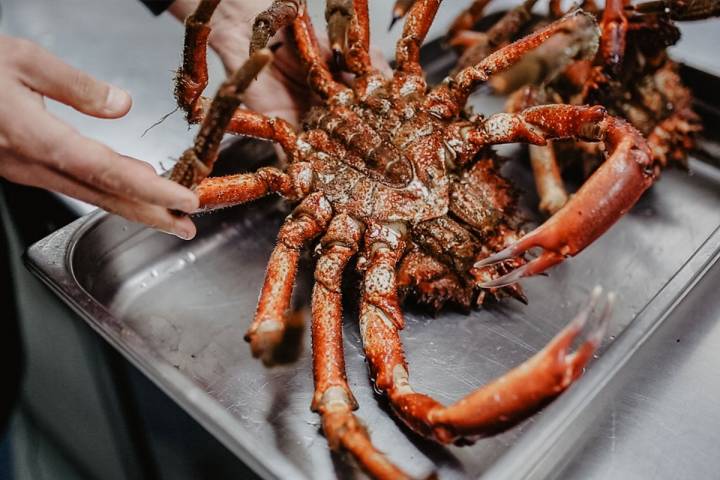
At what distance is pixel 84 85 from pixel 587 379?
0.93 meters

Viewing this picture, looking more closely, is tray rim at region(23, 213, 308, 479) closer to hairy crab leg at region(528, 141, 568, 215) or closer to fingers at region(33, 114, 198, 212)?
fingers at region(33, 114, 198, 212)

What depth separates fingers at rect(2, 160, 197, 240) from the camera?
3.28 ft

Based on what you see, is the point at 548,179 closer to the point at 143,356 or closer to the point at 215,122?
the point at 215,122

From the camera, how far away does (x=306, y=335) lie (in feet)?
4.57

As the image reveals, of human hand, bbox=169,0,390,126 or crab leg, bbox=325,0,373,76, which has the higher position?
crab leg, bbox=325,0,373,76

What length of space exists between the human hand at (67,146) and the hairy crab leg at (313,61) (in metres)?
0.57

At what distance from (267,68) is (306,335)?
2.34ft

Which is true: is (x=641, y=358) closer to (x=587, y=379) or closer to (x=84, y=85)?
(x=587, y=379)

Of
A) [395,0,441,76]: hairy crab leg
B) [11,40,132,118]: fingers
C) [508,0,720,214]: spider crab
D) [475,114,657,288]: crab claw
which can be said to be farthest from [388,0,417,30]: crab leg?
[11,40,132,118]: fingers

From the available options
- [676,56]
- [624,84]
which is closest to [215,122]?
[624,84]

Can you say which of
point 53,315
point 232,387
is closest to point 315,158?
point 232,387

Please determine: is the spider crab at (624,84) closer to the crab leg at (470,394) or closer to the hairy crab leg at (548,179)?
the hairy crab leg at (548,179)

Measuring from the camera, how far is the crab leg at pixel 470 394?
0.89m

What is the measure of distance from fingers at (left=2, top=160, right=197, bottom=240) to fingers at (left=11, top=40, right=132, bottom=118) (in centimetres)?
12
